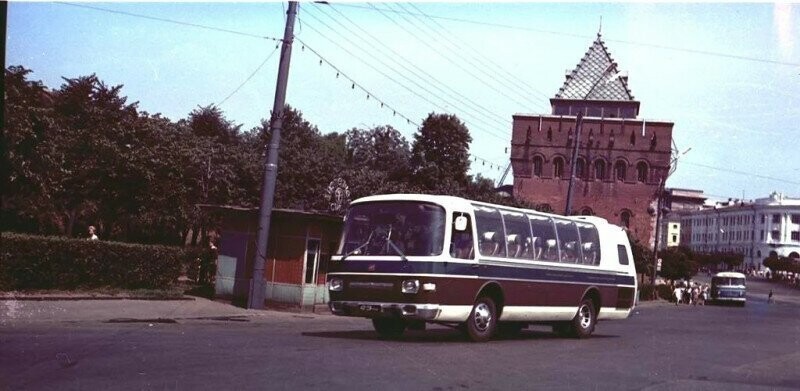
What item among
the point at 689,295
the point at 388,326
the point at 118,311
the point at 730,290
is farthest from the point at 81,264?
the point at 730,290

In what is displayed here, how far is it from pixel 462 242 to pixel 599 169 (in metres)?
68.6

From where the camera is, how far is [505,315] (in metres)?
15.2

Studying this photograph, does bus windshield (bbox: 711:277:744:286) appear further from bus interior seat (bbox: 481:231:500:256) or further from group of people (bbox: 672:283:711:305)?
bus interior seat (bbox: 481:231:500:256)

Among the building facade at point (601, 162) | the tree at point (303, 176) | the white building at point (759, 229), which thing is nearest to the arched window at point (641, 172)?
the building facade at point (601, 162)

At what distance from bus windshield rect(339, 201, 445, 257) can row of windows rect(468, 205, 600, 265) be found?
1088 millimetres

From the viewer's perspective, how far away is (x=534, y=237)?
16250mm

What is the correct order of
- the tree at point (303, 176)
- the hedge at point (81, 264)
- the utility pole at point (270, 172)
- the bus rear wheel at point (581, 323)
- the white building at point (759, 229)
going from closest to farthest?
the bus rear wheel at point (581, 323)
the hedge at point (81, 264)
the utility pole at point (270, 172)
the tree at point (303, 176)
the white building at point (759, 229)

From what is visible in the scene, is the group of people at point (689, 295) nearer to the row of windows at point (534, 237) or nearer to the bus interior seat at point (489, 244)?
the row of windows at point (534, 237)

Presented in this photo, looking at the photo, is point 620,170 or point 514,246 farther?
point 620,170

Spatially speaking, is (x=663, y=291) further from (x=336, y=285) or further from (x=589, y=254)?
(x=336, y=285)

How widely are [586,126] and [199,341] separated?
7184 centimetres

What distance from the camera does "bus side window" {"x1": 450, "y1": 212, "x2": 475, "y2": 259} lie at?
14.0m

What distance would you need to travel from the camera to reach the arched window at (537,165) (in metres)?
80.9

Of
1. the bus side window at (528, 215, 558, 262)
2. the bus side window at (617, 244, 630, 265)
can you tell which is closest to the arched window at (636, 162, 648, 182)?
the bus side window at (617, 244, 630, 265)
